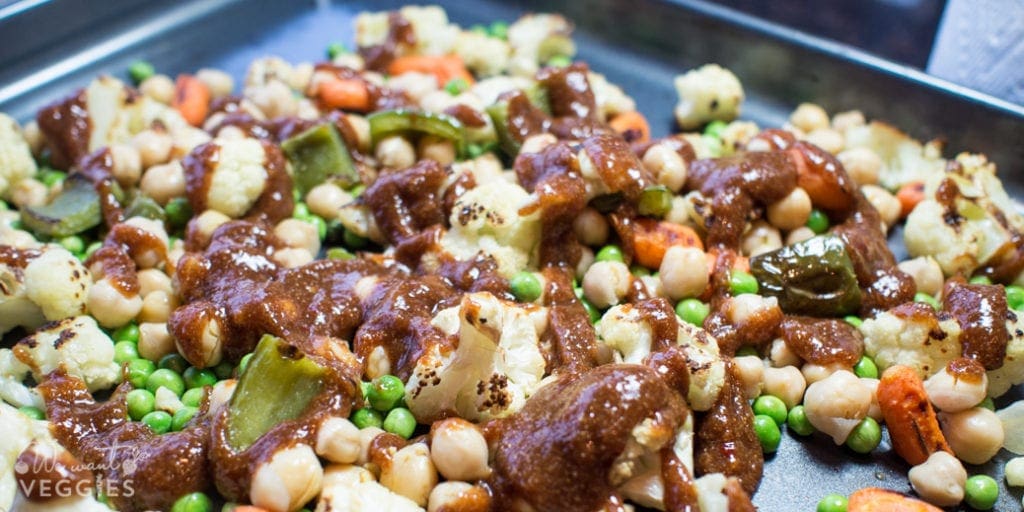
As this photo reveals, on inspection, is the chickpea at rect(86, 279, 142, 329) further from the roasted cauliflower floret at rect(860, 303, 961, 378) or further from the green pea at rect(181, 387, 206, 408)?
the roasted cauliflower floret at rect(860, 303, 961, 378)

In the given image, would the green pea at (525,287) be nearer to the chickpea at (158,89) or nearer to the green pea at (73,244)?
the green pea at (73,244)

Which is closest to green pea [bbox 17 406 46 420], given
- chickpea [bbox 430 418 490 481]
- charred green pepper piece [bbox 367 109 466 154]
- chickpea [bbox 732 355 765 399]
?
chickpea [bbox 430 418 490 481]

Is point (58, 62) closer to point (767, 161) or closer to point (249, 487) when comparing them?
point (249, 487)

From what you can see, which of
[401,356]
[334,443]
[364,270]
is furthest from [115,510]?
[364,270]

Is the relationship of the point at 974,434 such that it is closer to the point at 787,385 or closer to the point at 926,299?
the point at 787,385

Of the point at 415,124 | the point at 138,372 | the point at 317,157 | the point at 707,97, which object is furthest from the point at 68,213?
the point at 707,97

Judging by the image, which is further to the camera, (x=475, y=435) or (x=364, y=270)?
(x=364, y=270)
